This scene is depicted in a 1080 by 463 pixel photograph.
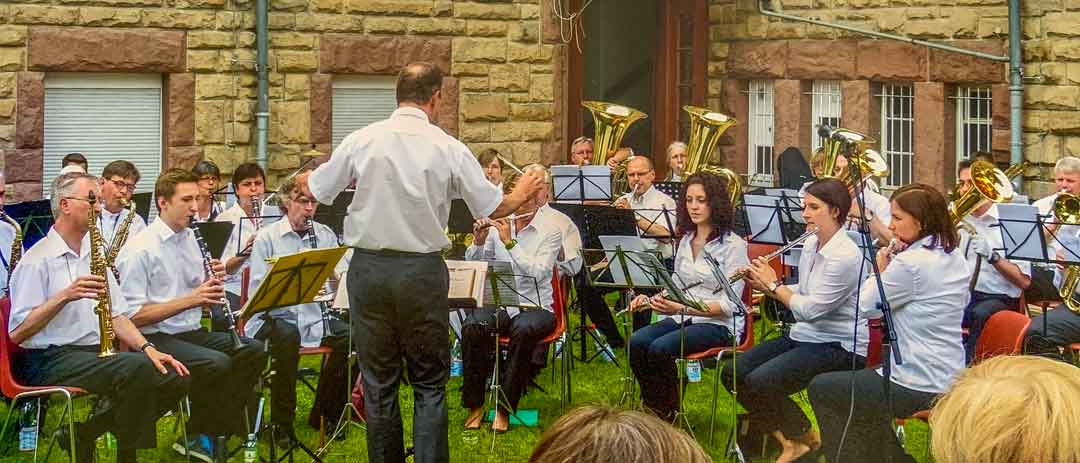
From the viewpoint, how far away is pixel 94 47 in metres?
13.9

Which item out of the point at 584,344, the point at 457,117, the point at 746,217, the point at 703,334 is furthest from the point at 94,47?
the point at 703,334

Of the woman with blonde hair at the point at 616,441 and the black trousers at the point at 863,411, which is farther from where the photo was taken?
the black trousers at the point at 863,411

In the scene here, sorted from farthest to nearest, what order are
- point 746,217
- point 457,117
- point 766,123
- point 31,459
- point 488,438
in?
point 766,123 → point 457,117 → point 746,217 → point 488,438 → point 31,459

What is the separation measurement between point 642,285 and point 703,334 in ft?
1.57

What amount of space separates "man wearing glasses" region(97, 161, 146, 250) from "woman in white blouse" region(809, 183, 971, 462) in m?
5.16

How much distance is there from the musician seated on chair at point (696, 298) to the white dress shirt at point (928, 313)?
1653 millimetres

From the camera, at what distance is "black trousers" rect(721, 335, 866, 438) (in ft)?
26.3

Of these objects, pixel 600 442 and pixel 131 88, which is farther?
pixel 131 88

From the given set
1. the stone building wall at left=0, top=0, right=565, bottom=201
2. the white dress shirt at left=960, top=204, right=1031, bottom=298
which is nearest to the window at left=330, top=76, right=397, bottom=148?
the stone building wall at left=0, top=0, right=565, bottom=201

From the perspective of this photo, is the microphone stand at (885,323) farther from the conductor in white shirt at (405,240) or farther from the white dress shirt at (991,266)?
the white dress shirt at (991,266)

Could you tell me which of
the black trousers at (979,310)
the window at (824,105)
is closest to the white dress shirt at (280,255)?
the black trousers at (979,310)

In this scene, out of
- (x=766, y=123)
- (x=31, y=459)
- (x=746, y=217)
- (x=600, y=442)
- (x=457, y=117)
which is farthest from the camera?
(x=766, y=123)

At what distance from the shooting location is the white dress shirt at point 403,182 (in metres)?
7.12

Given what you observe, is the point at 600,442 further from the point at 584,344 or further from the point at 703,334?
the point at 584,344
